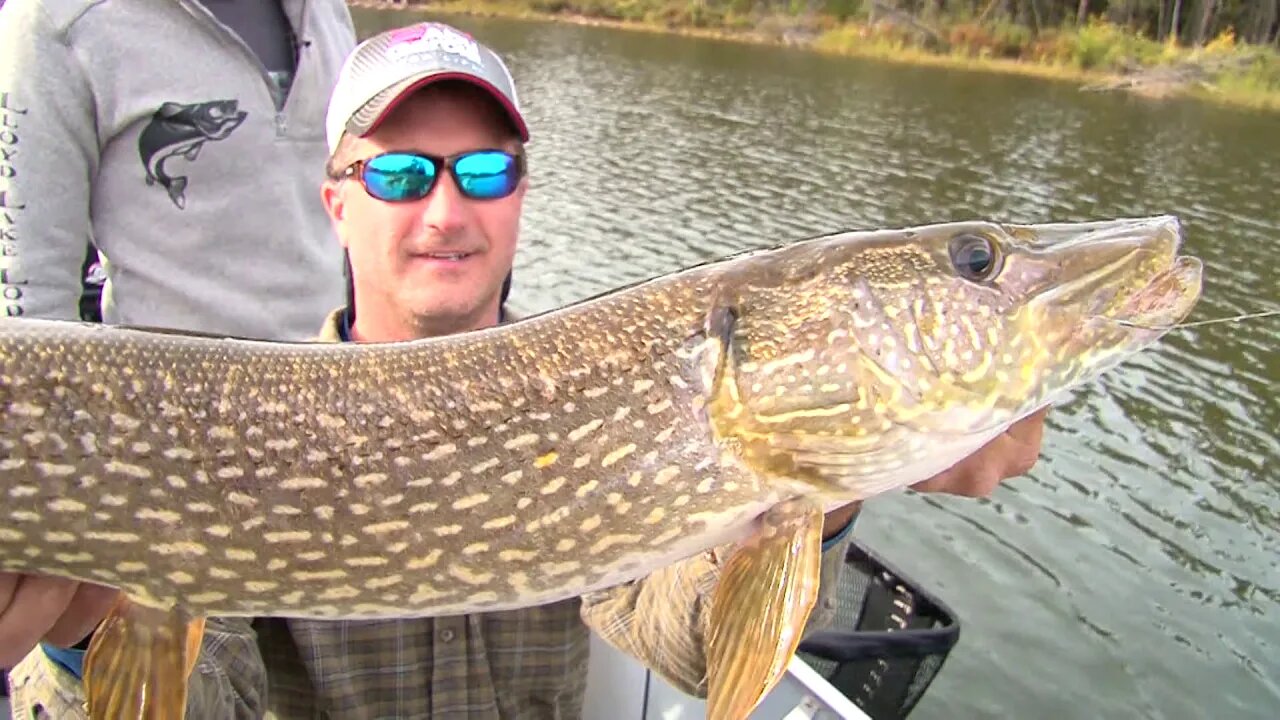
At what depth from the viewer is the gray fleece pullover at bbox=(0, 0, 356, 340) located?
6.93 feet

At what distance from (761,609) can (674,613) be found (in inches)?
20.1

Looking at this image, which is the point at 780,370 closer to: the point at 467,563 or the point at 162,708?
the point at 467,563

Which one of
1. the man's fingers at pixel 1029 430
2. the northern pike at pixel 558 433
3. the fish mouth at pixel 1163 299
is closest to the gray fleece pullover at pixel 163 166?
the northern pike at pixel 558 433

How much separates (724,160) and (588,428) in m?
13.7

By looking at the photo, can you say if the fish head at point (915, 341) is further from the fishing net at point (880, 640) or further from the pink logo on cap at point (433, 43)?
the fishing net at point (880, 640)

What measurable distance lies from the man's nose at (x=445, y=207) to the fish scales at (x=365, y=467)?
0.52 meters

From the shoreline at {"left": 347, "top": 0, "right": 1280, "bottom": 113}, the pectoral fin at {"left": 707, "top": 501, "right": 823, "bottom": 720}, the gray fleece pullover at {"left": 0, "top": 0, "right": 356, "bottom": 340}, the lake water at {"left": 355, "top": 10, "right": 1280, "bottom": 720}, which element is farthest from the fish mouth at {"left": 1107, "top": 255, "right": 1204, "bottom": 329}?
the shoreline at {"left": 347, "top": 0, "right": 1280, "bottom": 113}

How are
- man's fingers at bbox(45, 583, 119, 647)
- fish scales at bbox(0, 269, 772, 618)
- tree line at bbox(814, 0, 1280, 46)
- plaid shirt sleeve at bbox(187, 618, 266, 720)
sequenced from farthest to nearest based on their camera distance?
1. tree line at bbox(814, 0, 1280, 46)
2. plaid shirt sleeve at bbox(187, 618, 266, 720)
3. man's fingers at bbox(45, 583, 119, 647)
4. fish scales at bbox(0, 269, 772, 618)

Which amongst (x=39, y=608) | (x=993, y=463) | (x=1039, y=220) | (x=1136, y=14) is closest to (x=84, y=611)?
(x=39, y=608)

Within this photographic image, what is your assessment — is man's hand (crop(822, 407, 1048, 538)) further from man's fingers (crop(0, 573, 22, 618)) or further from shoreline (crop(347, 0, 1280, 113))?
shoreline (crop(347, 0, 1280, 113))

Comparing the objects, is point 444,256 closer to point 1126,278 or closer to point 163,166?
point 163,166

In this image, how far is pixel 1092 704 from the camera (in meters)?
4.70

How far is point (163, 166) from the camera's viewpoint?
2.32 meters

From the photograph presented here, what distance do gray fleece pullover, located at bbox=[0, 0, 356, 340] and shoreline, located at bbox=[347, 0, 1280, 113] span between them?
972 inches
